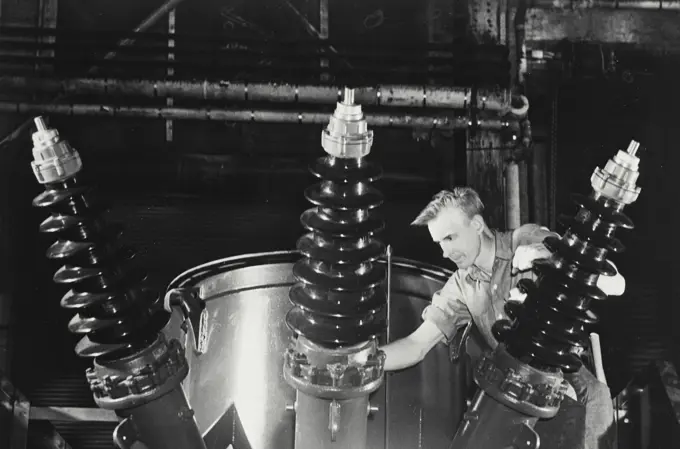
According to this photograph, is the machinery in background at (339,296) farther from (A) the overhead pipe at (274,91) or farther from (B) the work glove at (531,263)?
(A) the overhead pipe at (274,91)

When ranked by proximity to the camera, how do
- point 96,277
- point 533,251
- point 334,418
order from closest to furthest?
point 96,277 → point 334,418 → point 533,251

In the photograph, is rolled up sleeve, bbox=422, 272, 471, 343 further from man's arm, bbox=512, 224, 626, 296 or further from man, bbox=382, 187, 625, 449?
man's arm, bbox=512, 224, 626, 296

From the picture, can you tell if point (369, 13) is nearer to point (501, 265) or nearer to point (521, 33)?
point (521, 33)

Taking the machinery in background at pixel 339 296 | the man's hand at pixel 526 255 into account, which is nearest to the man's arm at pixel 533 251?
the man's hand at pixel 526 255

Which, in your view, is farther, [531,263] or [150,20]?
[150,20]

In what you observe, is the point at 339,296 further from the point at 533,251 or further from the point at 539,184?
the point at 539,184

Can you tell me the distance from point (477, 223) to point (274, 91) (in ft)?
1.92

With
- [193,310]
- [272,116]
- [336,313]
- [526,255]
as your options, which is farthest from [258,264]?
[526,255]

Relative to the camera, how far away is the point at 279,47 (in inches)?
83.9

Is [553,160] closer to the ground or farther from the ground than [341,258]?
farther from the ground

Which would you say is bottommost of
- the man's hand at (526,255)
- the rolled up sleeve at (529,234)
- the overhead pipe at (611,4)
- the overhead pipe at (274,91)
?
the man's hand at (526,255)

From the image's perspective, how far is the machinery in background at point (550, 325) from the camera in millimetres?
1546

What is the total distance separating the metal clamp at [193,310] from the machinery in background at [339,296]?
13.4 inches

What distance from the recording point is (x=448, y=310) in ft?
6.62
